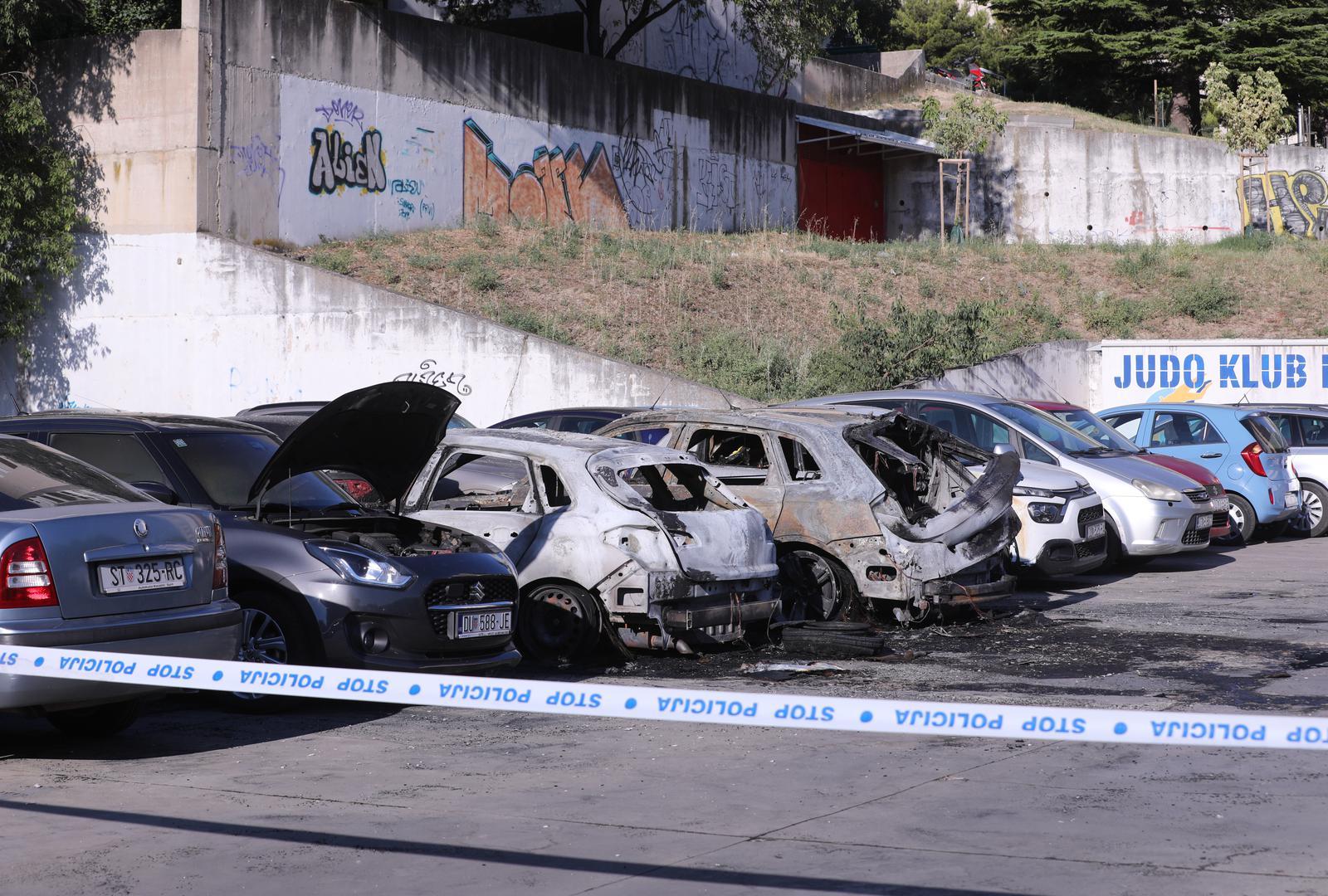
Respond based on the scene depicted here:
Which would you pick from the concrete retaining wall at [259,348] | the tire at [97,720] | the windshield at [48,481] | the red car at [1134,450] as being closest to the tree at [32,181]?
the concrete retaining wall at [259,348]

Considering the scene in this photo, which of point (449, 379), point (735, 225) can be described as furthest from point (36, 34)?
point (735, 225)

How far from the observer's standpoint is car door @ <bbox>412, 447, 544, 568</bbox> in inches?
385

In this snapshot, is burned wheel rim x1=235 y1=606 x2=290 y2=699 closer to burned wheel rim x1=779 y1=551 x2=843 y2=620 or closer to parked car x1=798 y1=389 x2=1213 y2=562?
burned wheel rim x1=779 y1=551 x2=843 y2=620

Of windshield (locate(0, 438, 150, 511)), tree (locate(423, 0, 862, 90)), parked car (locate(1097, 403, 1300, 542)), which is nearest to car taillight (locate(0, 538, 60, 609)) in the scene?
windshield (locate(0, 438, 150, 511))

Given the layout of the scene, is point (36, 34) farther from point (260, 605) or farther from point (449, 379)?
point (260, 605)

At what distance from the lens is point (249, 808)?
614cm

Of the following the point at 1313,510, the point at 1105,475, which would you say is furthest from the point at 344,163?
the point at 1313,510

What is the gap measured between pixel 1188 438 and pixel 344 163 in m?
17.1

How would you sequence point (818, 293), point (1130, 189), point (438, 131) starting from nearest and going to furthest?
point (438, 131), point (818, 293), point (1130, 189)

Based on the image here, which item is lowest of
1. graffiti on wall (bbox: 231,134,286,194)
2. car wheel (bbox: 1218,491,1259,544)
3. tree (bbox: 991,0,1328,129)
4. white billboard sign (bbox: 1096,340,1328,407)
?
car wheel (bbox: 1218,491,1259,544)

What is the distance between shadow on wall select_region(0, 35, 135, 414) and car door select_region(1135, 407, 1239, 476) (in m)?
18.1

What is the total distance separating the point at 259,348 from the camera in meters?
25.1

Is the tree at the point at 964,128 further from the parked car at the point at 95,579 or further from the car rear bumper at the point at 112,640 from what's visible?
the car rear bumper at the point at 112,640

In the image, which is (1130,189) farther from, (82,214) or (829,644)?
(829,644)
